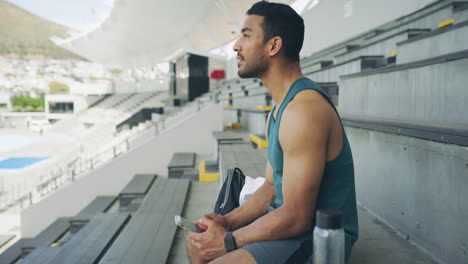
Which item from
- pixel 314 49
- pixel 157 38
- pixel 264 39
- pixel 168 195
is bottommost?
pixel 168 195

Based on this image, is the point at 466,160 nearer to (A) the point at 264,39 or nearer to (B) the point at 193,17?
(A) the point at 264,39

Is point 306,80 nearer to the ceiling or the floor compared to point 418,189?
nearer to the ceiling

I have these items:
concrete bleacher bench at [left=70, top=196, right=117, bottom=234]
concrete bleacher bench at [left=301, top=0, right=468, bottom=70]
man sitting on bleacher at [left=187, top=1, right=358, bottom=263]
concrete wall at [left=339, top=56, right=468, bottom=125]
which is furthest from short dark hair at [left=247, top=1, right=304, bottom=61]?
concrete bleacher bench at [left=70, top=196, right=117, bottom=234]

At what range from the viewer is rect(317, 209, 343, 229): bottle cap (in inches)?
35.3

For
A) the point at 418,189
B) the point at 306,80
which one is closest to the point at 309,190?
the point at 306,80

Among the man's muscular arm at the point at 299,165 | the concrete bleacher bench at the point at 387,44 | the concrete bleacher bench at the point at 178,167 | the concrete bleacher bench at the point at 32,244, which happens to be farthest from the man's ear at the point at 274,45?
the concrete bleacher bench at the point at 32,244

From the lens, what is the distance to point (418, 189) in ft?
6.08

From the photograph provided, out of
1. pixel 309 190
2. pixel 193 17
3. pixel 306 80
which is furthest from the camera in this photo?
pixel 193 17

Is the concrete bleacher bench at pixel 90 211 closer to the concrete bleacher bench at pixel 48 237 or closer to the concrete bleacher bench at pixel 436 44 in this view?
the concrete bleacher bench at pixel 48 237

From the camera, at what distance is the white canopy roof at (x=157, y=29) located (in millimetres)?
18031

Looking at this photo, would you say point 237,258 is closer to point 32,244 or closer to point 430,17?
point 430,17

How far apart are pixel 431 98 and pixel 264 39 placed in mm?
1498

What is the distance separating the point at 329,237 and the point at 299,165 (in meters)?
0.28

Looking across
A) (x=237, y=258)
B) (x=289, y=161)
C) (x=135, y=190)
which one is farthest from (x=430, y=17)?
(x=135, y=190)
